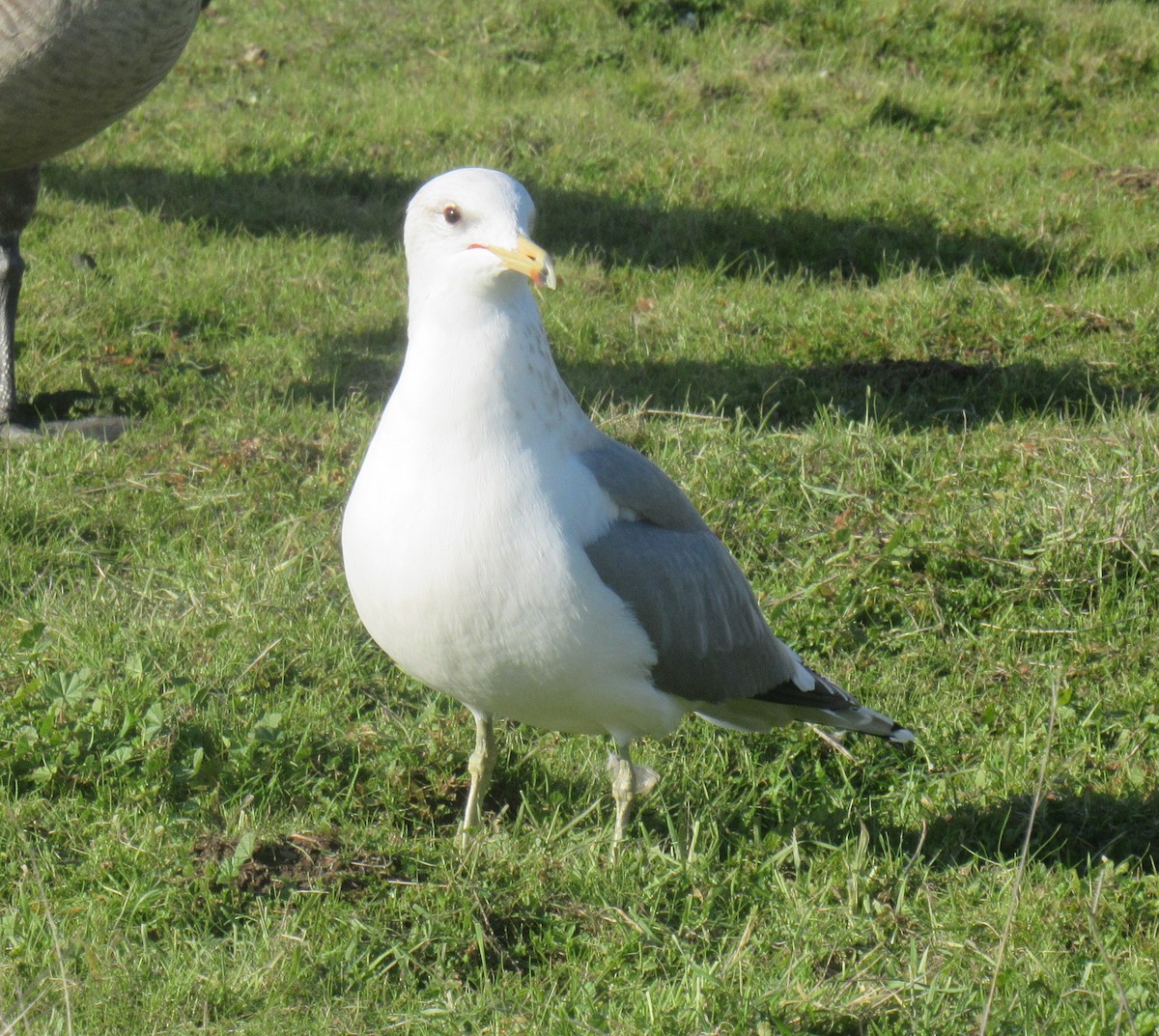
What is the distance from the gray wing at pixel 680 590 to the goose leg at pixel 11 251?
3230mm

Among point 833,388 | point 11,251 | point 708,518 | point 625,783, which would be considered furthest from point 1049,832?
point 11,251

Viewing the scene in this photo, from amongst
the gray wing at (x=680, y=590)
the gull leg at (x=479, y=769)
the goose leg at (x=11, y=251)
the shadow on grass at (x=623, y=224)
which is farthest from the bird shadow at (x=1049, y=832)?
the goose leg at (x=11, y=251)

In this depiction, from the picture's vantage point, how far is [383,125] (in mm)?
8391

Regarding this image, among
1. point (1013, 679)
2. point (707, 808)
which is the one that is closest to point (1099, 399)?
point (1013, 679)

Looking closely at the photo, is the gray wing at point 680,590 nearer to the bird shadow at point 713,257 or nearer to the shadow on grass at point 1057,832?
the shadow on grass at point 1057,832

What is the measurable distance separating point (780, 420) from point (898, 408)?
475 millimetres

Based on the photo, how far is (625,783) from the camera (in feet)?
11.6

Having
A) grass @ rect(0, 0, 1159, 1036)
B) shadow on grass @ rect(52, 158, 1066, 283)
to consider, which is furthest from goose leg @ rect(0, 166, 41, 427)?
shadow on grass @ rect(52, 158, 1066, 283)

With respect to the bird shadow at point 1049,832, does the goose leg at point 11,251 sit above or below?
above

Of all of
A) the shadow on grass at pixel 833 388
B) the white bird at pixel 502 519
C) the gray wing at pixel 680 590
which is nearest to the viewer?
the white bird at pixel 502 519

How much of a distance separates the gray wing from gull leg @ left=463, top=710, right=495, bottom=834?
1.53 ft

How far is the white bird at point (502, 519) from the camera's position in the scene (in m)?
3.01

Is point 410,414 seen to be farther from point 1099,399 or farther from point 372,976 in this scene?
point 1099,399

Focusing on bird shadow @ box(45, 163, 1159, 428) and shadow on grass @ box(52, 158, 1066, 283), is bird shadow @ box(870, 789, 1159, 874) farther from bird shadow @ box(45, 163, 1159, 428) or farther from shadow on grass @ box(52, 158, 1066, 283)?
shadow on grass @ box(52, 158, 1066, 283)
